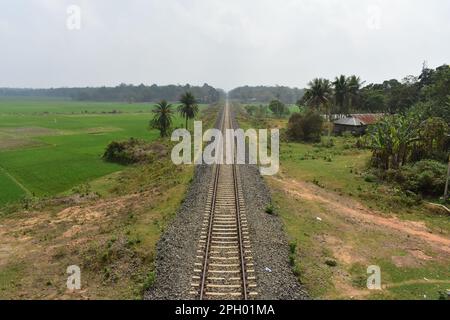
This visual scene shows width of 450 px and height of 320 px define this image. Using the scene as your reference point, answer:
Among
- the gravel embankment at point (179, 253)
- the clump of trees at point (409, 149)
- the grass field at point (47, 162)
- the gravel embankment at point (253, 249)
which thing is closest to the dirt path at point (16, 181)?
the grass field at point (47, 162)

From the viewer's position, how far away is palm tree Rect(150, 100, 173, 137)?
53.2 meters

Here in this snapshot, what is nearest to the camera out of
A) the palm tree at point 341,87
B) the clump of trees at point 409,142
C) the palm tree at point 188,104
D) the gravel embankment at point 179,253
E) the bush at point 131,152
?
the gravel embankment at point 179,253

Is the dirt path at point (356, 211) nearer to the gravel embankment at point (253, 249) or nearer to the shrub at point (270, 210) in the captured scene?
the gravel embankment at point (253, 249)

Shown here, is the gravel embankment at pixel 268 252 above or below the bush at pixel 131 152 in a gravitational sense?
below

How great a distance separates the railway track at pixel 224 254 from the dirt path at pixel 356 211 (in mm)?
5306

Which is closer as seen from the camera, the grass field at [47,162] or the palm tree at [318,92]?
the grass field at [47,162]

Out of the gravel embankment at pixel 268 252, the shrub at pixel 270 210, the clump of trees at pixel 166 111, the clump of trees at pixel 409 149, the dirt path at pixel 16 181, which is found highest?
the clump of trees at pixel 166 111

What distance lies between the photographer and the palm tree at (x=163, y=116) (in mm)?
53219

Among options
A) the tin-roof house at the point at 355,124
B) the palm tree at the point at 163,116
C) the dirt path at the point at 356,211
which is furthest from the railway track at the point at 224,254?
the tin-roof house at the point at 355,124

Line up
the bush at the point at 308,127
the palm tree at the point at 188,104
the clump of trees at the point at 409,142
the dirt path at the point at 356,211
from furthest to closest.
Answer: the palm tree at the point at 188,104 → the bush at the point at 308,127 → the clump of trees at the point at 409,142 → the dirt path at the point at 356,211

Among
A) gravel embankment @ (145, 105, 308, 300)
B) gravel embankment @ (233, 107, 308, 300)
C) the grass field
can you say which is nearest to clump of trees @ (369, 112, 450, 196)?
gravel embankment @ (233, 107, 308, 300)

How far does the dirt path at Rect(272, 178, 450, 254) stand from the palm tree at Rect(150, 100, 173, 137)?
29.8 metres
